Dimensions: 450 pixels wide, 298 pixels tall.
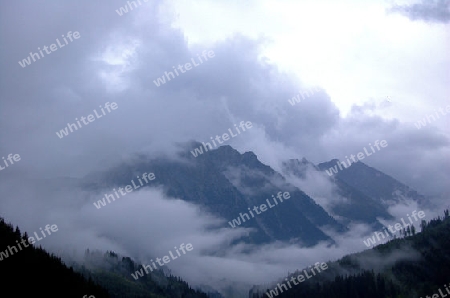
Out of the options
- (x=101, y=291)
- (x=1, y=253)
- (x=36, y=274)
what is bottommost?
(x=101, y=291)

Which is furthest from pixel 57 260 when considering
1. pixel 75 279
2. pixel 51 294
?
pixel 51 294

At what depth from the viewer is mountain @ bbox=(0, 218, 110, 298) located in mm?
157000

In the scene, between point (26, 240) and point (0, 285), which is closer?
point (0, 285)

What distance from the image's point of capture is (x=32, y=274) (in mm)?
164250

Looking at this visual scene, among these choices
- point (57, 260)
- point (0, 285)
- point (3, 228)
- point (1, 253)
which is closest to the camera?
point (0, 285)

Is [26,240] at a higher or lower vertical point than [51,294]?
higher

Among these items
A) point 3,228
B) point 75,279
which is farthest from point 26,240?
point 75,279

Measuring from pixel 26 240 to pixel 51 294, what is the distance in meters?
25.8

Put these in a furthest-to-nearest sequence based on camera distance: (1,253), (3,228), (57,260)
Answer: (57,260) < (3,228) < (1,253)

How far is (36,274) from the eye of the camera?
543ft

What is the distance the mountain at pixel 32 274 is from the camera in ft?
515

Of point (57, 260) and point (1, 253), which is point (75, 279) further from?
point (1, 253)

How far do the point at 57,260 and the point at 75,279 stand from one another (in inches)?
552

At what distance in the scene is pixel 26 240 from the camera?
17812cm
